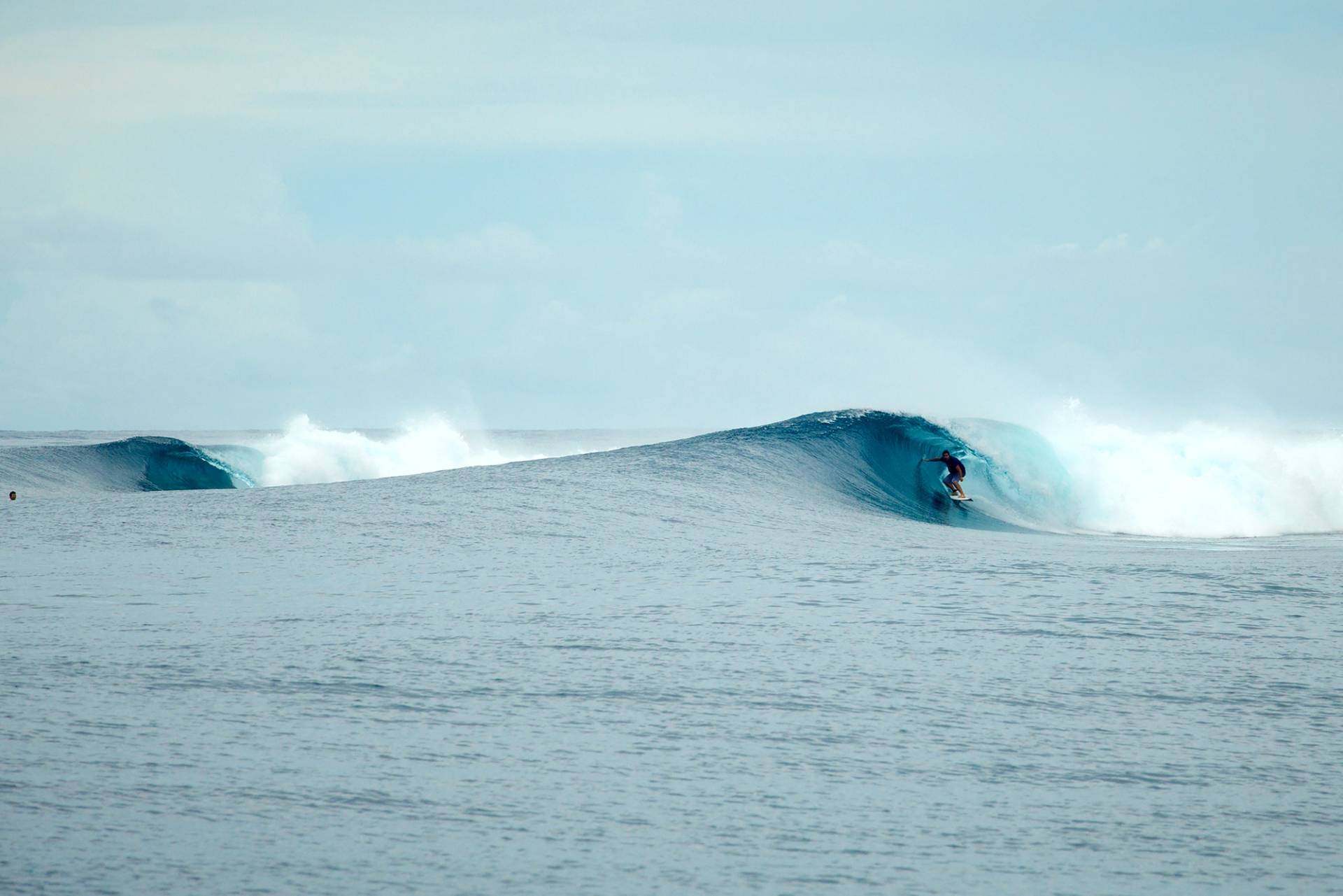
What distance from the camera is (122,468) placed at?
98.8ft

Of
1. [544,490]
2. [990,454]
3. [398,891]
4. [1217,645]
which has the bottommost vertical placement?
[398,891]

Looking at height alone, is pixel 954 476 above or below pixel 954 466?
below

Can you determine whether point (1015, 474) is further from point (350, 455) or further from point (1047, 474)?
point (350, 455)

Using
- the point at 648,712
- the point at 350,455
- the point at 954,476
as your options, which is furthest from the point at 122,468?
the point at 648,712

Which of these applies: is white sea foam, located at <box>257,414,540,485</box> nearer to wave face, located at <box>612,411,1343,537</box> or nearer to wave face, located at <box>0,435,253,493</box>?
wave face, located at <box>0,435,253,493</box>

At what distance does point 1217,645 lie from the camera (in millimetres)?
6980

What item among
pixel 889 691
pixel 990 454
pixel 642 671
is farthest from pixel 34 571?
pixel 990 454

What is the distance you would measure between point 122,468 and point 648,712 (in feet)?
92.3

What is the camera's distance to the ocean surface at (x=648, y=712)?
376cm

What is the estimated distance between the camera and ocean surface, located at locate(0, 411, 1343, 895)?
3.76m

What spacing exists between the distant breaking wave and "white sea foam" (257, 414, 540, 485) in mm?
8120

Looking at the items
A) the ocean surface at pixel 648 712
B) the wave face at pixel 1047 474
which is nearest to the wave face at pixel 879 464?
the wave face at pixel 1047 474

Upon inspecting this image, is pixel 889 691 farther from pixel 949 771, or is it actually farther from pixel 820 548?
pixel 820 548

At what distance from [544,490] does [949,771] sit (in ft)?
35.2
